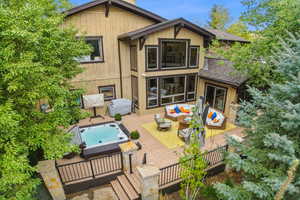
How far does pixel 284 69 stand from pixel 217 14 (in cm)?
3370

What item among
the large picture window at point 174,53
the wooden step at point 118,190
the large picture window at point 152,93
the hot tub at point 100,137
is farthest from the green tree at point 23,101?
the large picture window at point 174,53

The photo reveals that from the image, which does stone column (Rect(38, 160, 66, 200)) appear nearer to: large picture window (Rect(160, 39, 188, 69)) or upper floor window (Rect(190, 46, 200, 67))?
large picture window (Rect(160, 39, 188, 69))

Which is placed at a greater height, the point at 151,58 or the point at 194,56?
the point at 194,56

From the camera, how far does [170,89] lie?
12.6 m

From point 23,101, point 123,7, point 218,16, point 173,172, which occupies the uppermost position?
point 218,16

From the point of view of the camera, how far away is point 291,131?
304cm

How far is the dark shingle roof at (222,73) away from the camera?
9906 mm

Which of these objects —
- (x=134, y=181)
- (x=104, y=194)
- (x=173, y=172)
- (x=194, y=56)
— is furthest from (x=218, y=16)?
(x=104, y=194)

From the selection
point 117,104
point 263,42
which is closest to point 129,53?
point 117,104

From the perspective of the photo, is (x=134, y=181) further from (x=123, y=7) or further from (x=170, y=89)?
(x=123, y=7)

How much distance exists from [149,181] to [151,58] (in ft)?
26.7

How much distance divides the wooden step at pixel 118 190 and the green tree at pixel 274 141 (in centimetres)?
353

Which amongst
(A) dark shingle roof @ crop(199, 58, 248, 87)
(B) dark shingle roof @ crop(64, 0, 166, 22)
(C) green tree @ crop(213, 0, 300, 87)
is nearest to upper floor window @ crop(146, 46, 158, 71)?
(B) dark shingle roof @ crop(64, 0, 166, 22)

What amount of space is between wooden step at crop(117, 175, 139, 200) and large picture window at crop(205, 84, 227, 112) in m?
8.34
